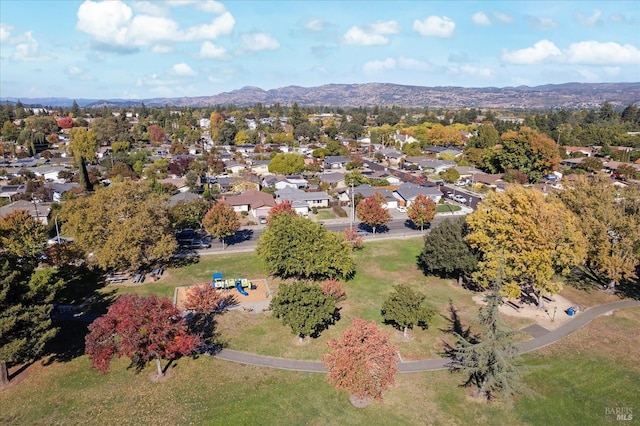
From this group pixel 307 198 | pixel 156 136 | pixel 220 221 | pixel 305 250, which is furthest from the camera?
pixel 156 136

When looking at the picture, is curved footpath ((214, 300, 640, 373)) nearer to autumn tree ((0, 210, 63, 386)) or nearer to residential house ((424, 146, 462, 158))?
autumn tree ((0, 210, 63, 386))

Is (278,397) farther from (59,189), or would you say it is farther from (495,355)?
(59,189)

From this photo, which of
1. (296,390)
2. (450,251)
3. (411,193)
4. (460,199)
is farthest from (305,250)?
(460,199)

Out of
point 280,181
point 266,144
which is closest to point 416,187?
point 280,181

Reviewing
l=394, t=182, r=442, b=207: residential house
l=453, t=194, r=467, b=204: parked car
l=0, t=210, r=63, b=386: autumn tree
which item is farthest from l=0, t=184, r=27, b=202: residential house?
l=453, t=194, r=467, b=204: parked car

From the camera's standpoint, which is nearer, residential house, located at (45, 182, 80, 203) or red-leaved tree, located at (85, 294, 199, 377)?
red-leaved tree, located at (85, 294, 199, 377)

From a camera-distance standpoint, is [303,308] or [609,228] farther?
[609,228]

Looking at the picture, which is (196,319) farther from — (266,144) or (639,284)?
(266,144)
